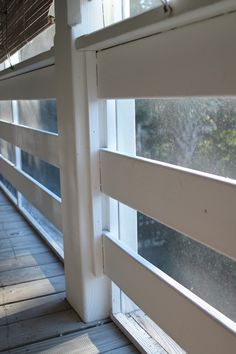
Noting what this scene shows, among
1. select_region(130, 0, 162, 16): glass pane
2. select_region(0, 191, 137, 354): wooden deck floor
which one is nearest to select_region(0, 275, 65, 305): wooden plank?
select_region(0, 191, 137, 354): wooden deck floor

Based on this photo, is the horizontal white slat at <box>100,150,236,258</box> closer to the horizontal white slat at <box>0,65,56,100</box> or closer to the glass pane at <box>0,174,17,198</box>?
the horizontal white slat at <box>0,65,56,100</box>

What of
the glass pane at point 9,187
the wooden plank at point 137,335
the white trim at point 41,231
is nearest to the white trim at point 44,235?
the white trim at point 41,231

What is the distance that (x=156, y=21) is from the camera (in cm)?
117

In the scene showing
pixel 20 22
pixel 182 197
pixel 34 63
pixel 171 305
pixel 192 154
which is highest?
pixel 20 22

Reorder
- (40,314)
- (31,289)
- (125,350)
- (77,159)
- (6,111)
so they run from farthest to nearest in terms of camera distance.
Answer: (6,111) < (31,289) < (40,314) < (77,159) < (125,350)

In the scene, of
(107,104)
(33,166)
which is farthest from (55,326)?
(33,166)

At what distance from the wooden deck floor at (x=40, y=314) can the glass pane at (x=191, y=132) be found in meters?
0.76

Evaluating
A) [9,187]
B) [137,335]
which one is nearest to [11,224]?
[9,187]

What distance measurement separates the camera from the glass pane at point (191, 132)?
115 centimetres

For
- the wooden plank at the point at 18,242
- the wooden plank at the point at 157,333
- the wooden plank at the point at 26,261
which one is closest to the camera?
the wooden plank at the point at 157,333

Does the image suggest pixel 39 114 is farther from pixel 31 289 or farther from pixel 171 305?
pixel 171 305

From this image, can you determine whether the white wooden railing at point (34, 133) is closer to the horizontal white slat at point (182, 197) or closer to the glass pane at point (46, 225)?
the glass pane at point (46, 225)

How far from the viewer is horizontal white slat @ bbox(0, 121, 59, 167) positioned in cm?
245

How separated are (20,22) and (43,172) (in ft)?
3.09
